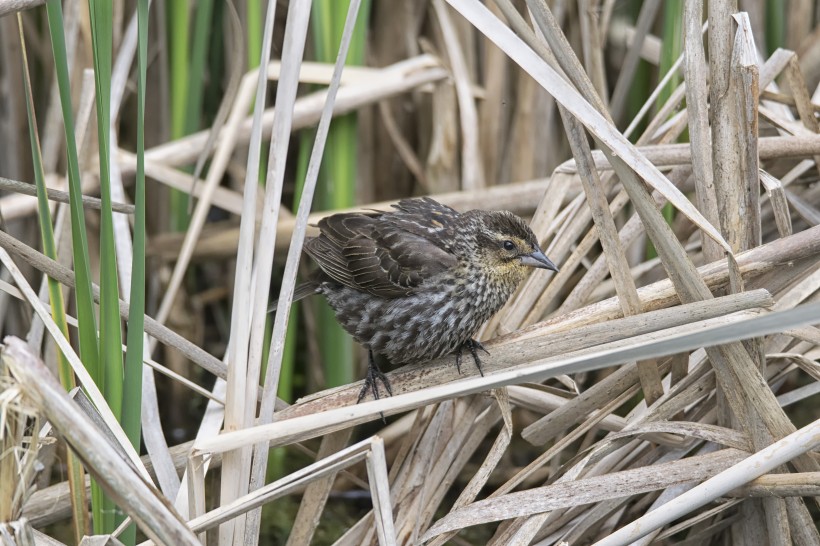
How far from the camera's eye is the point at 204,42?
10.9 feet

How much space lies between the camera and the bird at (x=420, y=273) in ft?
8.73

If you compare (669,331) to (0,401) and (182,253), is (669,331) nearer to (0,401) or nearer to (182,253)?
(0,401)

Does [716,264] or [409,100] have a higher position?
[409,100]

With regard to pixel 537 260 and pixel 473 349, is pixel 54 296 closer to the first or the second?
pixel 473 349

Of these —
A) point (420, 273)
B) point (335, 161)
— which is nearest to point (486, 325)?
point (420, 273)

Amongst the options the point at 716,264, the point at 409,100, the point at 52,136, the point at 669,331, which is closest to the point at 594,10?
the point at 409,100

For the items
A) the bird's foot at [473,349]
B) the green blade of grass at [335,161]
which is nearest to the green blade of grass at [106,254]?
the bird's foot at [473,349]

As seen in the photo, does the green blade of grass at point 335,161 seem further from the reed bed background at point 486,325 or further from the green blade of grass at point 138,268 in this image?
the green blade of grass at point 138,268

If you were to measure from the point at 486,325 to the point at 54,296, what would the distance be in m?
1.36

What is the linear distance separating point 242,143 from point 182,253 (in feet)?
1.88

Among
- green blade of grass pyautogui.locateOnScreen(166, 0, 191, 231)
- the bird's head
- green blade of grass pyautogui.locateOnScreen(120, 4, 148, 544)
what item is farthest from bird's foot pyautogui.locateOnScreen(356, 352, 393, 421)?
green blade of grass pyautogui.locateOnScreen(166, 0, 191, 231)

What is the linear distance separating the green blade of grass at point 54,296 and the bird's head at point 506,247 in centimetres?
118

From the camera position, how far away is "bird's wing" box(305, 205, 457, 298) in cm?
279

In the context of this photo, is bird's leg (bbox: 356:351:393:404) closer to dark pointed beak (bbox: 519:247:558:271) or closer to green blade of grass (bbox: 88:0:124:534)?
dark pointed beak (bbox: 519:247:558:271)
